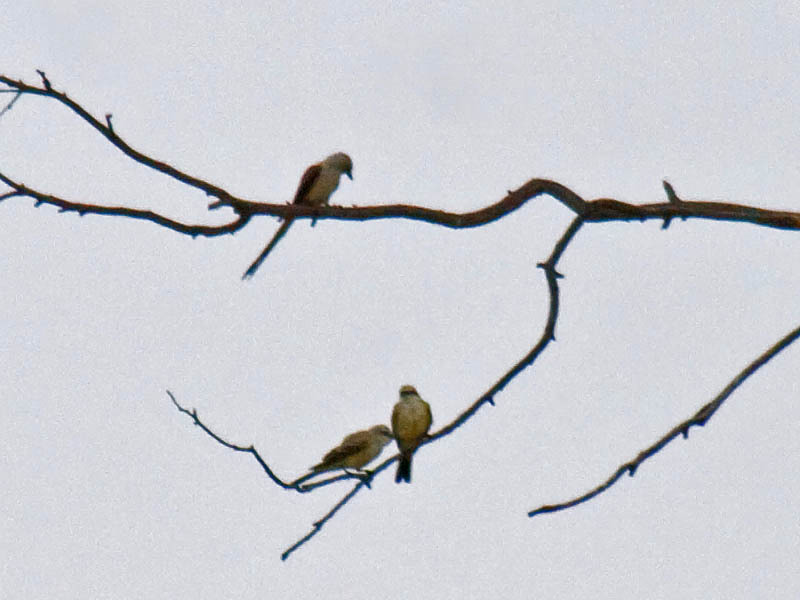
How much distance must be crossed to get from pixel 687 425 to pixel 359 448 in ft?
21.6

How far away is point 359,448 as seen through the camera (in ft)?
33.9

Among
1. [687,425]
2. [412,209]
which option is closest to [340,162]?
[412,209]

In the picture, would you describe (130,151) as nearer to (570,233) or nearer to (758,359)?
(570,233)

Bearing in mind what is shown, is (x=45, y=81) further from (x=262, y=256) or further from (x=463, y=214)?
(x=262, y=256)

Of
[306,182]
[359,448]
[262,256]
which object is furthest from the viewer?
[306,182]

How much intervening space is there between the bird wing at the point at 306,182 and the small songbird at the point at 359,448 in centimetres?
188

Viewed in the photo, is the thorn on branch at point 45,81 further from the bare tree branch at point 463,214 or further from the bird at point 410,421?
the bird at point 410,421

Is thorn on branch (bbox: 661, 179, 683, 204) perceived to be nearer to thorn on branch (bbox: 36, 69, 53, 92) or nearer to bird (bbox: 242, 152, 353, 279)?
thorn on branch (bbox: 36, 69, 53, 92)

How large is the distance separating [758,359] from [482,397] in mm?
885

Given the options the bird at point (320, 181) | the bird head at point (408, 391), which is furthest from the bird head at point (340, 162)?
the bird head at point (408, 391)

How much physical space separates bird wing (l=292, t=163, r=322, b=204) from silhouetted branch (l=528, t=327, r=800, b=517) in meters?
7.08

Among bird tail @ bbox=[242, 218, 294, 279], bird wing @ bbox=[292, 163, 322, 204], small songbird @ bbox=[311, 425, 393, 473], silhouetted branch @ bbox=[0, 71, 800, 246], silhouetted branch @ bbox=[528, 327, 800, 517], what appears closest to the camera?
silhouetted branch @ bbox=[528, 327, 800, 517]

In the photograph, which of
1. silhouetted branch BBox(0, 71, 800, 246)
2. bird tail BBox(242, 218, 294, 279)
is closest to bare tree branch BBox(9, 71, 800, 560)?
silhouetted branch BBox(0, 71, 800, 246)

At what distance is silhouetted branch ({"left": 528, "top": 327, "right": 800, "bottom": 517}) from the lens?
372 centimetres
